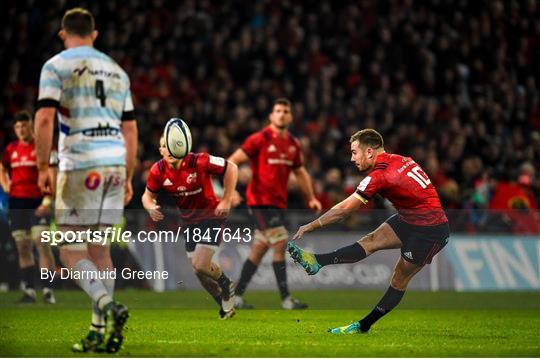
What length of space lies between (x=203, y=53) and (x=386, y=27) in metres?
5.05

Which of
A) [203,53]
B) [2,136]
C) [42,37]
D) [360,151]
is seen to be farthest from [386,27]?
[360,151]

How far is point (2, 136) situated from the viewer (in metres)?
19.9

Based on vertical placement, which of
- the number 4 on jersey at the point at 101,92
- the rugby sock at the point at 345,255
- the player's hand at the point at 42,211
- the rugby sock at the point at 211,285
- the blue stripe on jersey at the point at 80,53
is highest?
the blue stripe on jersey at the point at 80,53

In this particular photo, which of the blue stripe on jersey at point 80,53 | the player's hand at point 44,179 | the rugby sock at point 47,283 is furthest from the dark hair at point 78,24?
the rugby sock at point 47,283

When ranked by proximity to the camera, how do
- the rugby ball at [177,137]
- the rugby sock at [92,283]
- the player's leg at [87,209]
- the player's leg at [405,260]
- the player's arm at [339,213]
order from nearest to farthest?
the rugby sock at [92,283] < the player's leg at [87,209] < the player's arm at [339,213] < the player's leg at [405,260] < the rugby ball at [177,137]

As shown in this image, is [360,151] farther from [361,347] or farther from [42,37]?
[42,37]

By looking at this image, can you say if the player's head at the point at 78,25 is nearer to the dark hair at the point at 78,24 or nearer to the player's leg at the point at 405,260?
the dark hair at the point at 78,24

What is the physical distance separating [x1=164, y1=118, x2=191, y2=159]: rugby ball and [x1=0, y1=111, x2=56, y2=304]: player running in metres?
3.94

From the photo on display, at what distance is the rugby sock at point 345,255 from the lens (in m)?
10.2

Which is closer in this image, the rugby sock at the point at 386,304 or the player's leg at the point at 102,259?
the player's leg at the point at 102,259

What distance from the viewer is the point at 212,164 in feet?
40.2

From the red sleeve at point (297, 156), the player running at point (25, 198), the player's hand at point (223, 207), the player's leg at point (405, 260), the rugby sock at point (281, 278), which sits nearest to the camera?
the player's leg at point (405, 260)

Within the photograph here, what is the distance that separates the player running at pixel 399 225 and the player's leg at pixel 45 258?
5698 mm

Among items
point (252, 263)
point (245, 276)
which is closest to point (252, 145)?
point (252, 263)
